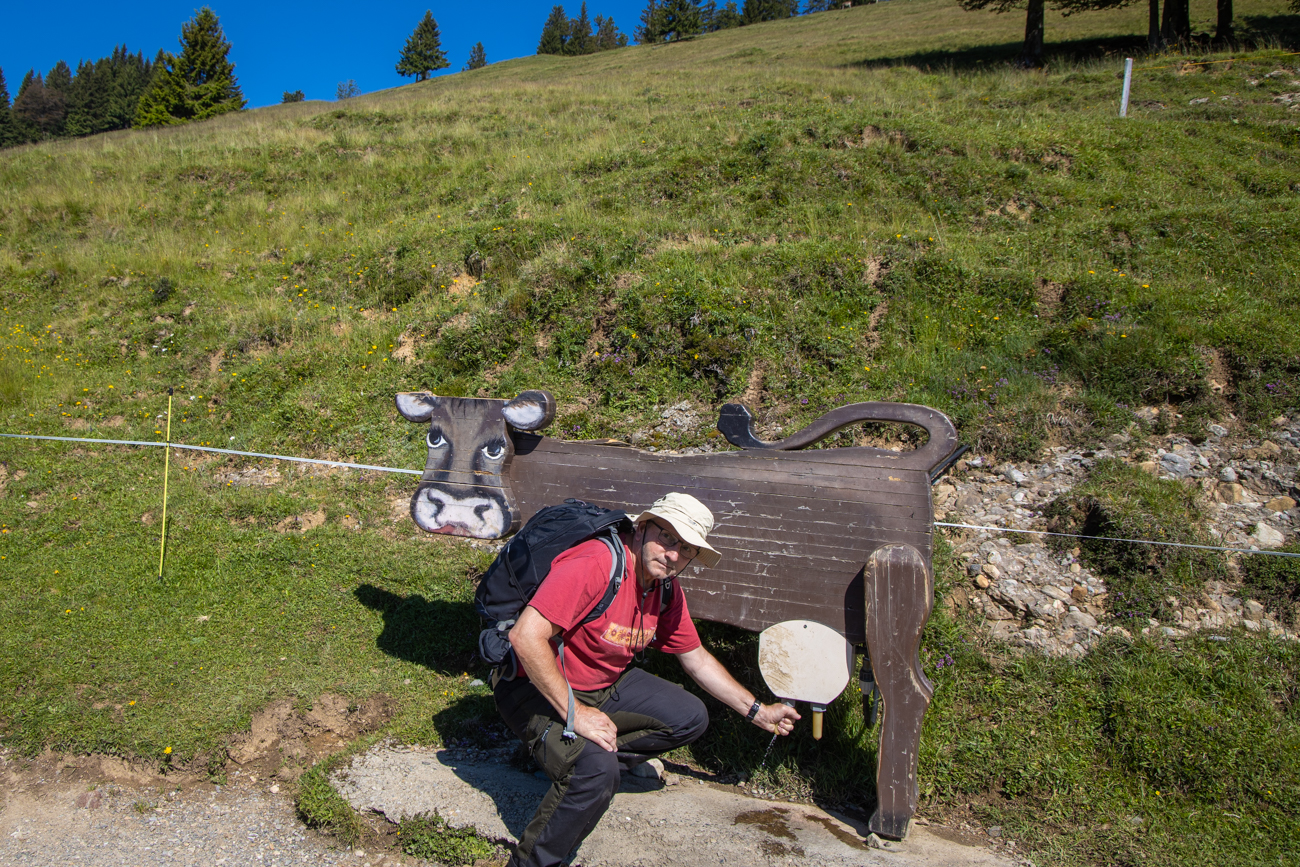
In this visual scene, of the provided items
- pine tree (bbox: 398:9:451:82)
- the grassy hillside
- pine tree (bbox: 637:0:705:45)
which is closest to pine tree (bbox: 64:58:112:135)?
pine tree (bbox: 398:9:451:82)

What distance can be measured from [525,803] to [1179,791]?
282cm

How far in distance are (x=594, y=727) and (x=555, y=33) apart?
80.5 m

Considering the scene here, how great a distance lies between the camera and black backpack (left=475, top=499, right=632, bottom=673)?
2982mm

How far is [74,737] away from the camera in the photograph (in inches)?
149

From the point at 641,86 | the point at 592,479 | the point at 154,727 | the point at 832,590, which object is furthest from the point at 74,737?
the point at 641,86

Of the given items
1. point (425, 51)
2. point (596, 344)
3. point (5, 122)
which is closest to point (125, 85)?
point (5, 122)

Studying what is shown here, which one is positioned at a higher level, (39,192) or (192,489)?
(39,192)

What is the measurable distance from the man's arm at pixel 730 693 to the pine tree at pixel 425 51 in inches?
2490

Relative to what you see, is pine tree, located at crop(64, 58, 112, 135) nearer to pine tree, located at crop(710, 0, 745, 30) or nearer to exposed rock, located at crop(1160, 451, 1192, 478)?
pine tree, located at crop(710, 0, 745, 30)

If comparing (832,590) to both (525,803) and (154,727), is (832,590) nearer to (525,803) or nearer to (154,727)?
(525,803)

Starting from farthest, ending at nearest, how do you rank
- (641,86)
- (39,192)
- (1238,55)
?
(641,86) < (1238,55) < (39,192)

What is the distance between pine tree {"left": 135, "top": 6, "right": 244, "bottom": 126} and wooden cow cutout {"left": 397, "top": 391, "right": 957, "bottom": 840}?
146 ft

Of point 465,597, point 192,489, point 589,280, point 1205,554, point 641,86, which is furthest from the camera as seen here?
point 641,86

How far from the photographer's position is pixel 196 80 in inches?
1647
